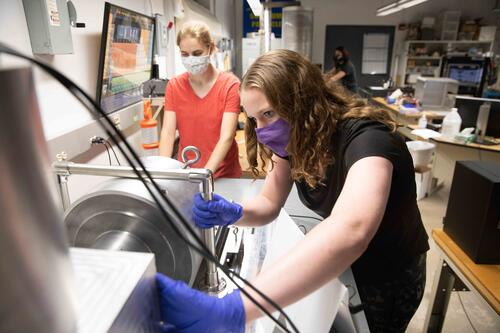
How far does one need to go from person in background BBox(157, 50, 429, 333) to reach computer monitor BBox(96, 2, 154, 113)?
1.08 meters

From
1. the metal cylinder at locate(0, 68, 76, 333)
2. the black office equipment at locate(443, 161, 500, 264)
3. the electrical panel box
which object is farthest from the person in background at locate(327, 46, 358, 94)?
the metal cylinder at locate(0, 68, 76, 333)

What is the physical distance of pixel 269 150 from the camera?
3.63 ft

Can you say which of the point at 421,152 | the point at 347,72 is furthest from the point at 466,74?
the point at 421,152

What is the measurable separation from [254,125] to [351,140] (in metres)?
0.37

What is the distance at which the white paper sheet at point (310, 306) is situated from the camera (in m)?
0.67

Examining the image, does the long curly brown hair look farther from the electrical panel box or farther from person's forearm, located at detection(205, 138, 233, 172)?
the electrical panel box

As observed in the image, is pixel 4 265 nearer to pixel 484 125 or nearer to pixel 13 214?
pixel 13 214

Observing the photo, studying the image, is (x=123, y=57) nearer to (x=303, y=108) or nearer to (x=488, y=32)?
(x=303, y=108)

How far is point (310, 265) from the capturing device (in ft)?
2.02

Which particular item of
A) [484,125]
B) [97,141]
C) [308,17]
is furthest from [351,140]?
[308,17]

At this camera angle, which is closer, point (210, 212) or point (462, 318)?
point (210, 212)

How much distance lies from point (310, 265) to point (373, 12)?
8.44 metres

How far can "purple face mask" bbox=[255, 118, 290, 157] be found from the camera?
0.93 metres

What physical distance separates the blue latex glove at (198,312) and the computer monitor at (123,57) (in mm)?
1470
